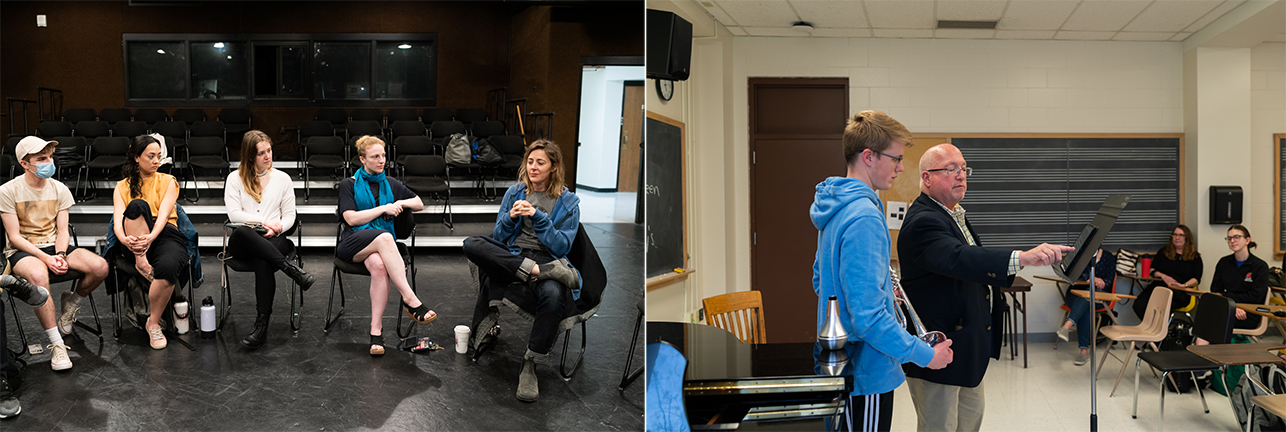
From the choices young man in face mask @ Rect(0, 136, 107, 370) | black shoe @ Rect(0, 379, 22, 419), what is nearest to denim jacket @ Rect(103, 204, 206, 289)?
young man in face mask @ Rect(0, 136, 107, 370)

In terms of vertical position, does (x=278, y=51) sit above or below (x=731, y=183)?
above

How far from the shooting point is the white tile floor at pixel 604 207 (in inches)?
318

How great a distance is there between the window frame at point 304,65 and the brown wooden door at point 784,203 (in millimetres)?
7305

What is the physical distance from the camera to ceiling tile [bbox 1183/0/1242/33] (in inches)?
127

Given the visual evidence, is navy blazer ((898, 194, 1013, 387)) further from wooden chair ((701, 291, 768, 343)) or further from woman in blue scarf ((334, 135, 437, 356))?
woman in blue scarf ((334, 135, 437, 356))

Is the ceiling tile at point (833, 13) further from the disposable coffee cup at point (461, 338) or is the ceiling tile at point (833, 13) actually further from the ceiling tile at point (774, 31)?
the disposable coffee cup at point (461, 338)

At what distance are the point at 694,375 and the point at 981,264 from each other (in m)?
0.83

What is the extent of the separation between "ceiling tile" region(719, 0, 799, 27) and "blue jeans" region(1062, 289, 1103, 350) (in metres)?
2.36

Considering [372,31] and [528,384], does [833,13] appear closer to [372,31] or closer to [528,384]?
[528,384]

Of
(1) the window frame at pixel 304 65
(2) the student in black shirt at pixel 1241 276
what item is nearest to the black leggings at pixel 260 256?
(2) the student in black shirt at pixel 1241 276

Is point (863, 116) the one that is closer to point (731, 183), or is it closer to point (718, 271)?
point (731, 183)

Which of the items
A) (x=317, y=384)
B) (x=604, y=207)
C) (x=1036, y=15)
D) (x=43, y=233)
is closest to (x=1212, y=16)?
(x=1036, y=15)

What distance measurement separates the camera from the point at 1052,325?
400cm

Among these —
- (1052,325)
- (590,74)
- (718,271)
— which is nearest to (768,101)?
(718,271)
